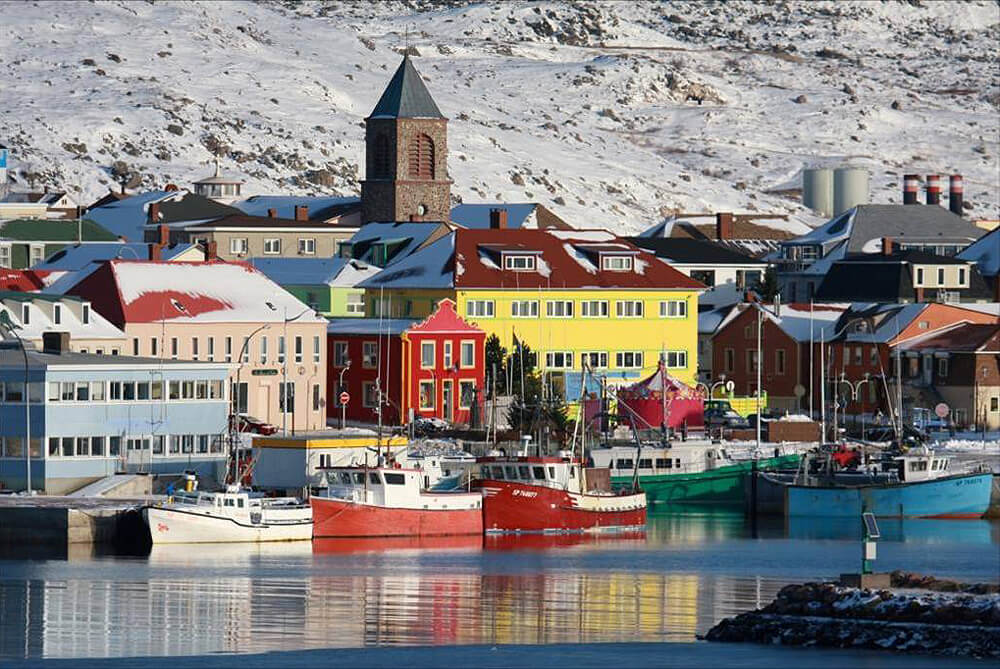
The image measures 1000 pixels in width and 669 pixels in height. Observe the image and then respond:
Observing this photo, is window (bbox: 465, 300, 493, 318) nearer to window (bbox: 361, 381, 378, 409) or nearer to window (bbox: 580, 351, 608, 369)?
window (bbox: 580, 351, 608, 369)

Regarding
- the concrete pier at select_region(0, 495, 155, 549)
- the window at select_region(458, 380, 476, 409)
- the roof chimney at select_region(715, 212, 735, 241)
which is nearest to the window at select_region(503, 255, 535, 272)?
the window at select_region(458, 380, 476, 409)

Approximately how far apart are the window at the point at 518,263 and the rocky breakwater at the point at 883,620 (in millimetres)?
70794

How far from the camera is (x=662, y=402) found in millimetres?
119625

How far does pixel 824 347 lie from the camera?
449 feet

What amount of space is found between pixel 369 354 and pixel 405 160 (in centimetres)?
4119

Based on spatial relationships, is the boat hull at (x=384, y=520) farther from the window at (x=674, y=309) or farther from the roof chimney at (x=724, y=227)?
the roof chimney at (x=724, y=227)

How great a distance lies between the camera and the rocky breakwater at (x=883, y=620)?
2331 inches

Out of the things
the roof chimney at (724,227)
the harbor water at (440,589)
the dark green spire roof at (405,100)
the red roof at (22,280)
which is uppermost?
the dark green spire roof at (405,100)

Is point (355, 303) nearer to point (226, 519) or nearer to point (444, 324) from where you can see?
point (444, 324)

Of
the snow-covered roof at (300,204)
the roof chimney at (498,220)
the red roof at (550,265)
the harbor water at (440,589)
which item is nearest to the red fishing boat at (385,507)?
the harbor water at (440,589)

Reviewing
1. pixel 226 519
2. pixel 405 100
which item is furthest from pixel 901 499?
pixel 405 100

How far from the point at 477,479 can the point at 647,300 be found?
40.8 meters

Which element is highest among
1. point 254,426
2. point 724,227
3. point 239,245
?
point 724,227

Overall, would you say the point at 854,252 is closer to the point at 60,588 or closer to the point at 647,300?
the point at 647,300
